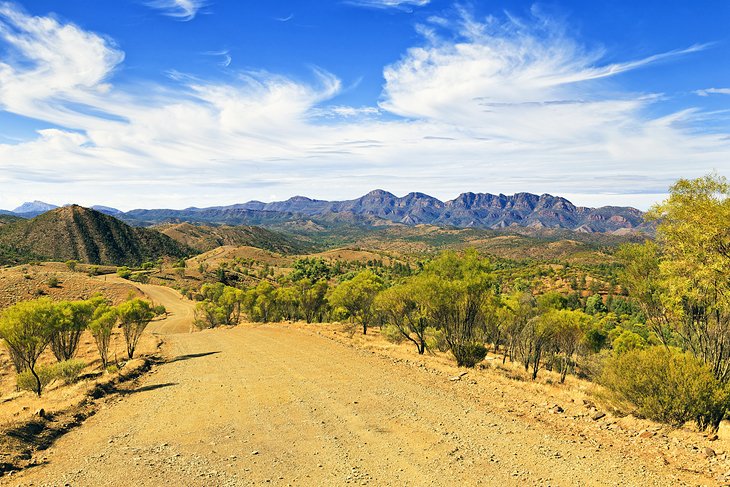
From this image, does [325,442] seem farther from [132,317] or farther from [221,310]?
[221,310]

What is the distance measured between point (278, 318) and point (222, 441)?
5372 cm

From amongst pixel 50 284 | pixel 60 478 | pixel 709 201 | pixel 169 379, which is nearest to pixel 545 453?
pixel 709 201

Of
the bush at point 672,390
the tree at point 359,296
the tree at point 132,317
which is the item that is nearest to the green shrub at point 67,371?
the tree at point 132,317

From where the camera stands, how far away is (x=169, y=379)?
2344 centimetres

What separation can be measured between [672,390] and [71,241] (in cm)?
21741

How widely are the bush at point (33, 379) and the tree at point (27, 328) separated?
0.25 metres

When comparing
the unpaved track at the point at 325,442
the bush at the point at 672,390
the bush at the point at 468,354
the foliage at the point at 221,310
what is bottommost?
the foliage at the point at 221,310

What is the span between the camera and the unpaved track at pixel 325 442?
10453mm

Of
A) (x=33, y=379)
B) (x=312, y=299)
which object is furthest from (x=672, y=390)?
(x=312, y=299)

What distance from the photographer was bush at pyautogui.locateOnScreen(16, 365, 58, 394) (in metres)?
23.6

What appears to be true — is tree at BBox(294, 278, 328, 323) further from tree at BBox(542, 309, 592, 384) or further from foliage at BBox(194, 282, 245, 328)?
tree at BBox(542, 309, 592, 384)

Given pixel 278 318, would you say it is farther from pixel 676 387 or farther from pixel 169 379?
pixel 676 387

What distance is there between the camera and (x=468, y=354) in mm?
24672

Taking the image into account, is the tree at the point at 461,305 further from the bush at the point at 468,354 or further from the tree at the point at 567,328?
the tree at the point at 567,328
